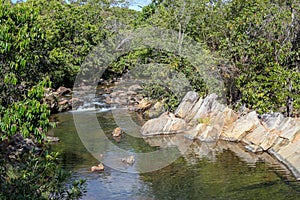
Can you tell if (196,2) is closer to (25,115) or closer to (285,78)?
(285,78)

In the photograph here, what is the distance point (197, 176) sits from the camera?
2034 cm

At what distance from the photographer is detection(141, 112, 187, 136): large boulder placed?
1169 inches

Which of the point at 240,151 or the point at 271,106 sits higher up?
the point at 271,106

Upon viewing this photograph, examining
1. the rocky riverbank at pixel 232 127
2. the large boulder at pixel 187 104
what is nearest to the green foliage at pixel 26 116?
the rocky riverbank at pixel 232 127

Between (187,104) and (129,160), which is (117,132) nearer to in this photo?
(187,104)

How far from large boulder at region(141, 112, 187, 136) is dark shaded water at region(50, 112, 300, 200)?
285 cm

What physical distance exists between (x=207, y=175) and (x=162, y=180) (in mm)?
2220

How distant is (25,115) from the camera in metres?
8.99

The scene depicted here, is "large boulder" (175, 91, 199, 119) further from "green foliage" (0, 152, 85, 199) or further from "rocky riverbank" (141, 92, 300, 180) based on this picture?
"green foliage" (0, 152, 85, 199)

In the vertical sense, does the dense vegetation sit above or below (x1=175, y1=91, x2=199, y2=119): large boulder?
above

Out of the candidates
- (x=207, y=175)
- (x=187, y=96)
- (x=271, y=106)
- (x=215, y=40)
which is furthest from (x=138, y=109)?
(x=207, y=175)

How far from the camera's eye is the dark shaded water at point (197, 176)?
59.7 feet

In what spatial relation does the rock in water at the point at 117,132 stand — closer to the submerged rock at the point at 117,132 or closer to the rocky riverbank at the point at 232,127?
the submerged rock at the point at 117,132

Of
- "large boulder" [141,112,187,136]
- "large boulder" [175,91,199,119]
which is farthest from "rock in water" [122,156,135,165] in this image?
"large boulder" [175,91,199,119]
